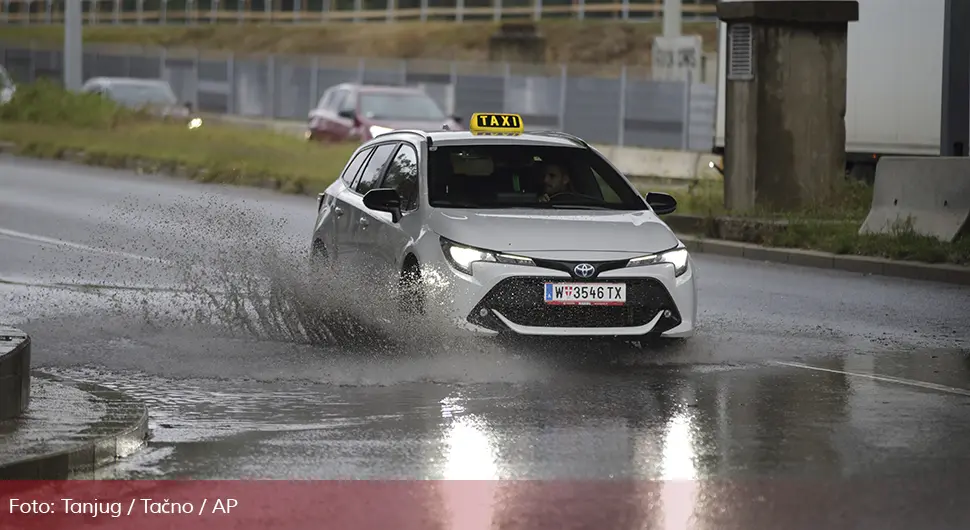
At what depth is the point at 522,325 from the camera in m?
12.1

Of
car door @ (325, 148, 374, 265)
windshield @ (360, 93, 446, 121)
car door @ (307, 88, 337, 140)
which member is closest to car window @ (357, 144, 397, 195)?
car door @ (325, 148, 374, 265)

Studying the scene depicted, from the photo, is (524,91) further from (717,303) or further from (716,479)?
(716,479)

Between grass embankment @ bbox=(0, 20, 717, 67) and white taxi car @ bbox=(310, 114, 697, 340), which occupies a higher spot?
grass embankment @ bbox=(0, 20, 717, 67)

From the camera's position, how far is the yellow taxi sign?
1411 cm

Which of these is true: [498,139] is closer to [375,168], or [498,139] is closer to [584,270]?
[375,168]

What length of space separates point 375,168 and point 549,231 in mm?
2507

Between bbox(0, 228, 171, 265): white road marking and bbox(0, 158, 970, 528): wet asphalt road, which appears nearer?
bbox(0, 158, 970, 528): wet asphalt road

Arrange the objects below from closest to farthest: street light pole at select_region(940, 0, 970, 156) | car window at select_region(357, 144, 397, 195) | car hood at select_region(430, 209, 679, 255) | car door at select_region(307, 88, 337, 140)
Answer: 1. car hood at select_region(430, 209, 679, 255)
2. car window at select_region(357, 144, 397, 195)
3. street light pole at select_region(940, 0, 970, 156)
4. car door at select_region(307, 88, 337, 140)

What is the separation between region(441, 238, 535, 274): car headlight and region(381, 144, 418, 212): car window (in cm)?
94

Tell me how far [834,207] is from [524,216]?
→ 37.2 ft

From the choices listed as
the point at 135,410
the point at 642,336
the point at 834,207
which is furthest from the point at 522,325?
the point at 834,207

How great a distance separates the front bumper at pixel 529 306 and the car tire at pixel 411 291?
31cm

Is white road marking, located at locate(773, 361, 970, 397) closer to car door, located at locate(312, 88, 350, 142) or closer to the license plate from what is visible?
the license plate

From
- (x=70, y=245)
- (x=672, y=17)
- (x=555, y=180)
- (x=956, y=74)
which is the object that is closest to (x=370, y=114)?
(x=672, y=17)
